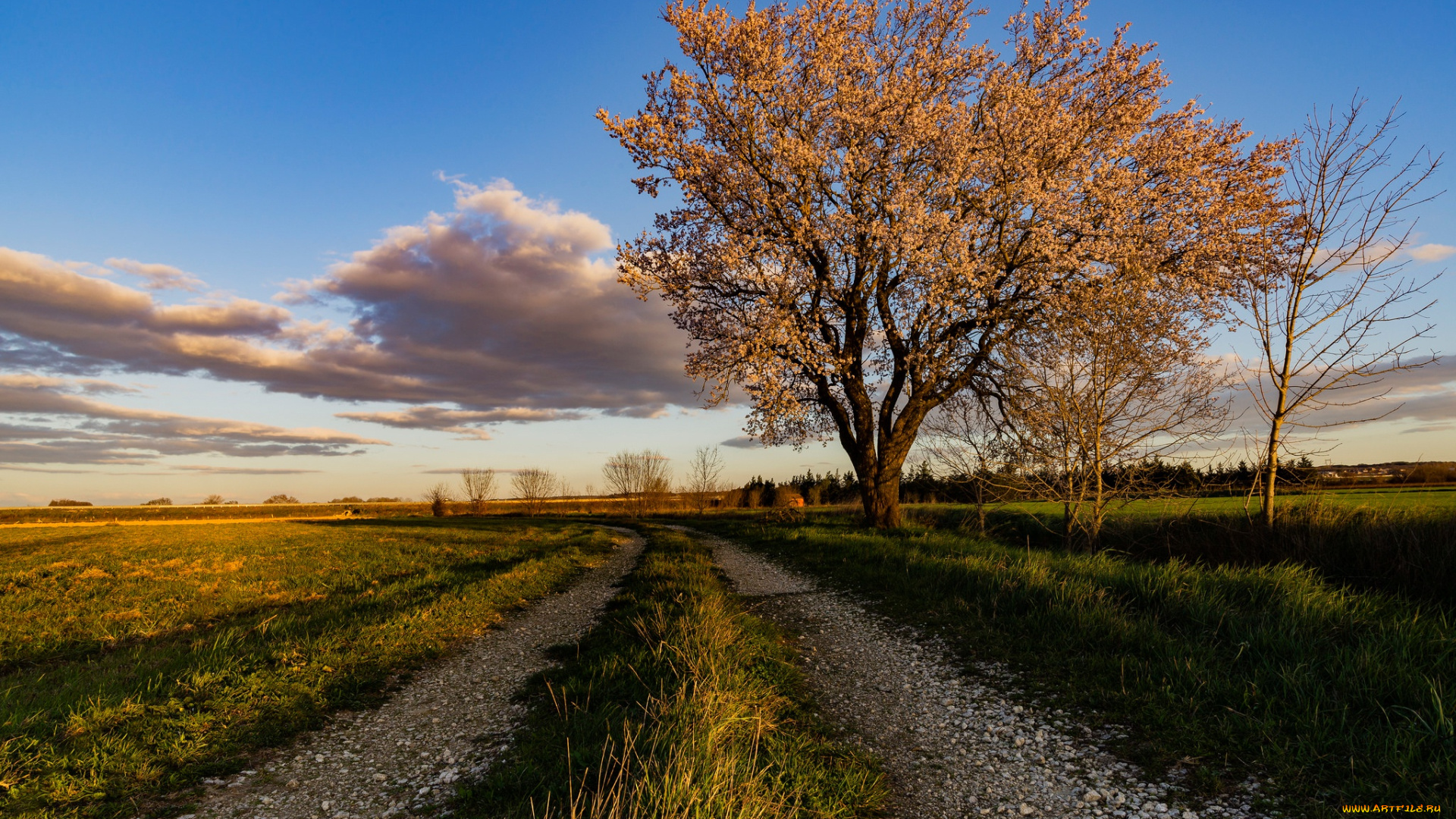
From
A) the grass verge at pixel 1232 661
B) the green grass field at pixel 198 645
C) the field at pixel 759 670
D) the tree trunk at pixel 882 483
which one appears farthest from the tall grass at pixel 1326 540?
the green grass field at pixel 198 645

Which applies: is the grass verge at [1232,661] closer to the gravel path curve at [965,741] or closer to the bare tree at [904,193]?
the gravel path curve at [965,741]

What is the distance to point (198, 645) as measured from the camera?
9.17 meters

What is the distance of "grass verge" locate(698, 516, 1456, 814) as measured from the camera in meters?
4.81

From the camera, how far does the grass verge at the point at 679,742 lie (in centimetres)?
417

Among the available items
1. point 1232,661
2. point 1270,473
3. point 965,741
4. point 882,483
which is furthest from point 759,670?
point 882,483

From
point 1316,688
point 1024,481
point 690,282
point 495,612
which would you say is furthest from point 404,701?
point 690,282

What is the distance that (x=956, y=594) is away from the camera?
10.6 m

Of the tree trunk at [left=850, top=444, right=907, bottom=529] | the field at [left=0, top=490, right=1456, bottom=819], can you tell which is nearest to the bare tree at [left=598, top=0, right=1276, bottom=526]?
the tree trunk at [left=850, top=444, right=907, bottom=529]

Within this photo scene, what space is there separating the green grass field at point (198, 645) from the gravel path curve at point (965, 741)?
21.1 ft

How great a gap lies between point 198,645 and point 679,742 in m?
8.96

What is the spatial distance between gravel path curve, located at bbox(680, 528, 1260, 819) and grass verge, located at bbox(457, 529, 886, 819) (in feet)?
1.56

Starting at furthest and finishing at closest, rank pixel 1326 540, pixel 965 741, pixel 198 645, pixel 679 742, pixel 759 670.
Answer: pixel 1326 540 → pixel 198 645 → pixel 759 670 → pixel 965 741 → pixel 679 742

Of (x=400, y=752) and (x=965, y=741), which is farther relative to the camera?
(x=400, y=752)

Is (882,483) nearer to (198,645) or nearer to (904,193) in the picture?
(904,193)
